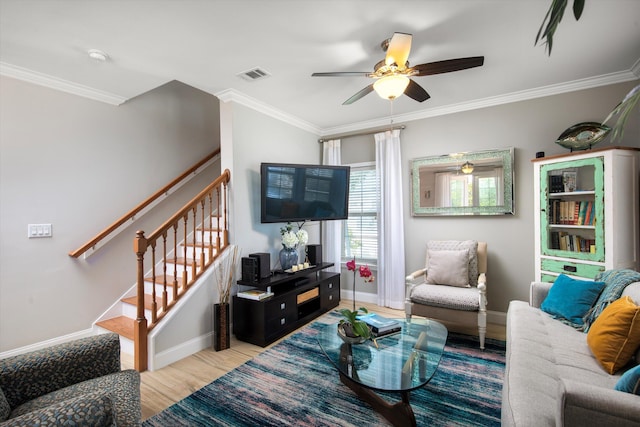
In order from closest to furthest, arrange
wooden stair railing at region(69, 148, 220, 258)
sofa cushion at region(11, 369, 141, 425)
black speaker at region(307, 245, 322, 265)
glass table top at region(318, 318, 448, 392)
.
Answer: sofa cushion at region(11, 369, 141, 425) → glass table top at region(318, 318, 448, 392) → wooden stair railing at region(69, 148, 220, 258) → black speaker at region(307, 245, 322, 265)

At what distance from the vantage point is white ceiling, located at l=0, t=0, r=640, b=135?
1.93m

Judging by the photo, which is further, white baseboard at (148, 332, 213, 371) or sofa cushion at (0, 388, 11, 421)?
white baseboard at (148, 332, 213, 371)

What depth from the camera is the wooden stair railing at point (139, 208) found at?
3048mm

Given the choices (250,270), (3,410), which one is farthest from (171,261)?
(3,410)

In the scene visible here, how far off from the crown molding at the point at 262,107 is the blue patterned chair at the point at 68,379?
2.52 meters

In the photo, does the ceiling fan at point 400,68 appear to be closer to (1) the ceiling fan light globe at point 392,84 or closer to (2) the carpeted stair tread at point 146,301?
(1) the ceiling fan light globe at point 392,84

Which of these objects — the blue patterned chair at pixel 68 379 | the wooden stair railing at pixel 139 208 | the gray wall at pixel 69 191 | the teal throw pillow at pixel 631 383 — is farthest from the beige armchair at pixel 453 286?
the gray wall at pixel 69 191

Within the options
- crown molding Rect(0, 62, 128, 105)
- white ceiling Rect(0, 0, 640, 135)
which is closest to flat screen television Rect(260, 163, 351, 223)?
white ceiling Rect(0, 0, 640, 135)

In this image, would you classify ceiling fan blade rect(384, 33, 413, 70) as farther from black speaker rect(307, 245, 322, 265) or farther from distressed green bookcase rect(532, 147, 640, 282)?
black speaker rect(307, 245, 322, 265)

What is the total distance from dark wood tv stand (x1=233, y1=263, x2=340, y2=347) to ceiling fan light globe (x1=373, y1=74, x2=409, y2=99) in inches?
81.9

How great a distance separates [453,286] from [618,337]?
5.51ft

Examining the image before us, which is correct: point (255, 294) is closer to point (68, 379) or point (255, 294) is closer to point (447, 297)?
point (68, 379)

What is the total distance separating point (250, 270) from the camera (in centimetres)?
311

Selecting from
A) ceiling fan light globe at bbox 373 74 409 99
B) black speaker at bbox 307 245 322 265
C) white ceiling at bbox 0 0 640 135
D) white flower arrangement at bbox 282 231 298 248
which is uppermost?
white ceiling at bbox 0 0 640 135
